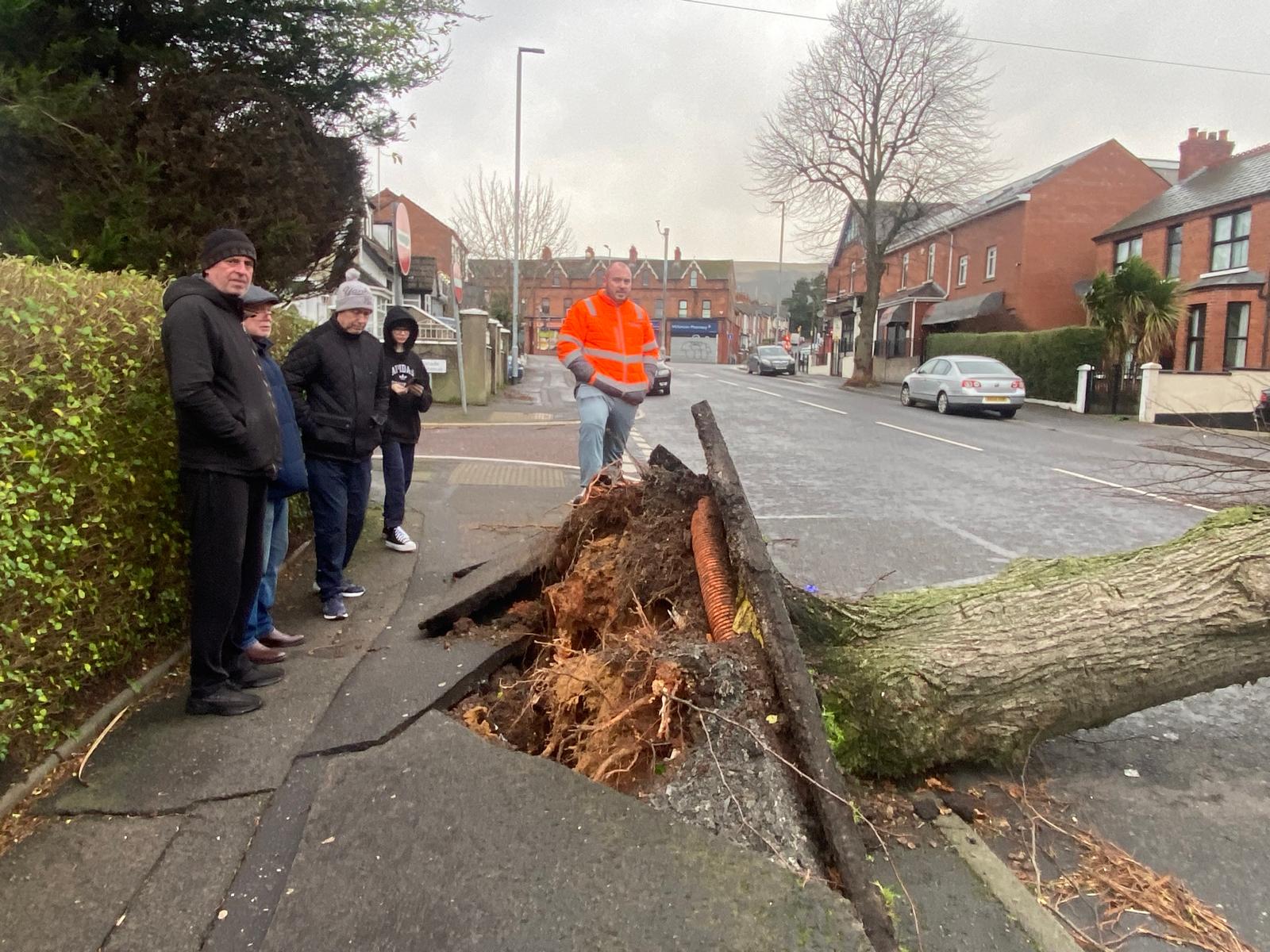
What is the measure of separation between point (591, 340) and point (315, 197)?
2.11 m

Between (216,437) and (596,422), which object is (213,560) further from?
(596,422)

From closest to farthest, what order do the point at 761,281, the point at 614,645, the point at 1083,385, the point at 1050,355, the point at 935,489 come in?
the point at 614,645, the point at 935,489, the point at 1083,385, the point at 1050,355, the point at 761,281

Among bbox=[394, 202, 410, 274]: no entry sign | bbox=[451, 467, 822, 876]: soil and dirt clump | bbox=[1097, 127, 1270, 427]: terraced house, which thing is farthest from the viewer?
bbox=[1097, 127, 1270, 427]: terraced house

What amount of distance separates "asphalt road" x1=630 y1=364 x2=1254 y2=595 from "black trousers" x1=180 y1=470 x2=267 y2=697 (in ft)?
7.33

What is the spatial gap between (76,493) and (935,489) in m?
8.47

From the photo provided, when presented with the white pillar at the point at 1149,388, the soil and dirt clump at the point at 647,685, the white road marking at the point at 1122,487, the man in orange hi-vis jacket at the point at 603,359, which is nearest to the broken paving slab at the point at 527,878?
the soil and dirt clump at the point at 647,685

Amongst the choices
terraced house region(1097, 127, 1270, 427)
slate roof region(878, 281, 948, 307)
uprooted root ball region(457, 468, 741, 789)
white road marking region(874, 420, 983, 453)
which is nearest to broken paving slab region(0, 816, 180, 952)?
uprooted root ball region(457, 468, 741, 789)

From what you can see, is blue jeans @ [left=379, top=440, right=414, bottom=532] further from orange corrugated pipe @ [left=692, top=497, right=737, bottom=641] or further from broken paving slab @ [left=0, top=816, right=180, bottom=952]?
broken paving slab @ [left=0, top=816, right=180, bottom=952]

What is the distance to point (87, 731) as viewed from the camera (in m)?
3.09

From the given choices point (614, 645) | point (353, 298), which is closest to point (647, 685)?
point (614, 645)

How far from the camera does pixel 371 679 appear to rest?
362 centimetres

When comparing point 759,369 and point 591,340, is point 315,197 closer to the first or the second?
point 591,340

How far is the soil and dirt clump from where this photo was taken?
97.7 inches

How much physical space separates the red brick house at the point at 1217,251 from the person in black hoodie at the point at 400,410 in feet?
78.7
